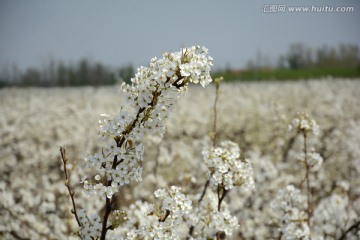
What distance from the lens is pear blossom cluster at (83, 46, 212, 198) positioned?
1.98 metres

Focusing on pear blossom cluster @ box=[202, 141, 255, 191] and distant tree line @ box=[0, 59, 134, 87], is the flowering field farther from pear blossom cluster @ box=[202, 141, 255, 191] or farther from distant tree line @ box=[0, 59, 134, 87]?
distant tree line @ box=[0, 59, 134, 87]

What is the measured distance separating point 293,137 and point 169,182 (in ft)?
12.9

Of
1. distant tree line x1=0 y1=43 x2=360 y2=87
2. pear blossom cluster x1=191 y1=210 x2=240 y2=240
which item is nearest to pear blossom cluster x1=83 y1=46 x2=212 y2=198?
pear blossom cluster x1=191 y1=210 x2=240 y2=240

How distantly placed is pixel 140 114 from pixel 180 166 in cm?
569

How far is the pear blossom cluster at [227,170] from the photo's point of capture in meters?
2.58

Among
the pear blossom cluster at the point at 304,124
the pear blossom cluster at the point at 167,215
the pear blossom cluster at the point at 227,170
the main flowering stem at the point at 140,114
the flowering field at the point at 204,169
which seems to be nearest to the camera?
the main flowering stem at the point at 140,114

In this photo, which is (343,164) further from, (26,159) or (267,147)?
(26,159)

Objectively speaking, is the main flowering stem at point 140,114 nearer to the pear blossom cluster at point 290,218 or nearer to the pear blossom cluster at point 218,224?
the pear blossom cluster at point 218,224

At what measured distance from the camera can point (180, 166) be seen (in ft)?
25.0

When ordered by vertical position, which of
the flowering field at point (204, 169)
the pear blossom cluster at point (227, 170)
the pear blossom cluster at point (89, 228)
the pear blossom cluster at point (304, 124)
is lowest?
the flowering field at point (204, 169)

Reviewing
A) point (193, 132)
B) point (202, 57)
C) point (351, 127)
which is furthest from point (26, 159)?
point (351, 127)

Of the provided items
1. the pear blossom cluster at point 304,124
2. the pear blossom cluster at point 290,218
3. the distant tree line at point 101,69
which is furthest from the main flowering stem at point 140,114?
the distant tree line at point 101,69

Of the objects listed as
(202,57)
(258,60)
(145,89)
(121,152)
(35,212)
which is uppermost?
(258,60)

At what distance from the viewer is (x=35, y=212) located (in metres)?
5.48
